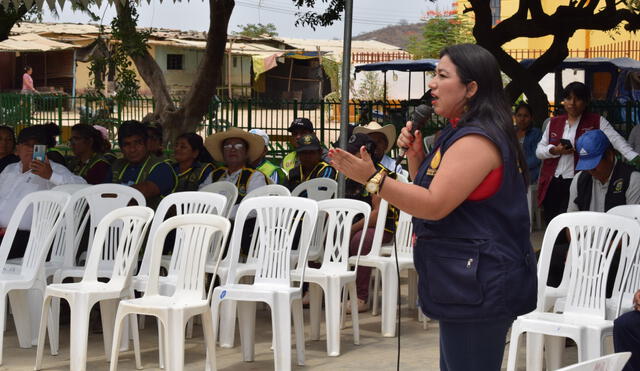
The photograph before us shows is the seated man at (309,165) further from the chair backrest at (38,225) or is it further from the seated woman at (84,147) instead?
the chair backrest at (38,225)

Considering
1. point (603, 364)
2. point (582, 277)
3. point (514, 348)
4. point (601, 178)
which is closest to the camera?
point (603, 364)

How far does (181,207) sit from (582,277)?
9.35 feet

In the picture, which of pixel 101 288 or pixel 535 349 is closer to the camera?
pixel 535 349

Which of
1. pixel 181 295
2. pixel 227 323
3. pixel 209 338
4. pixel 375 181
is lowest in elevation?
pixel 227 323

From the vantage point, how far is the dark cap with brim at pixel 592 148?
20.2 ft

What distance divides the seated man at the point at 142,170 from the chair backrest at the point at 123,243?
4.56 ft

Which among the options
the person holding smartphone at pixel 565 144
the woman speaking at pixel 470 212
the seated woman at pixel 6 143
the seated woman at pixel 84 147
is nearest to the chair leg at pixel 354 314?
the person holding smartphone at pixel 565 144

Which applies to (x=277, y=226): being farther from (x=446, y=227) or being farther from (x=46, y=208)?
(x=446, y=227)

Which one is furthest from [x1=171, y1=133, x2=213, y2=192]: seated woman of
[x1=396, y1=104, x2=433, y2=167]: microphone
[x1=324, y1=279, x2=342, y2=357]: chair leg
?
[x1=396, y1=104, x2=433, y2=167]: microphone

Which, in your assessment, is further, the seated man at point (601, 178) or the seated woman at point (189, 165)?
the seated woman at point (189, 165)

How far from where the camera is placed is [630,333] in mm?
4832

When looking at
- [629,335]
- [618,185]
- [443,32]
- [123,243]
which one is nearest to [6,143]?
[123,243]

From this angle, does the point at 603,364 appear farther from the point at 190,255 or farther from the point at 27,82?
the point at 27,82

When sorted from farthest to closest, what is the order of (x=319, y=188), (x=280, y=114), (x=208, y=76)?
(x=208, y=76) < (x=280, y=114) < (x=319, y=188)
